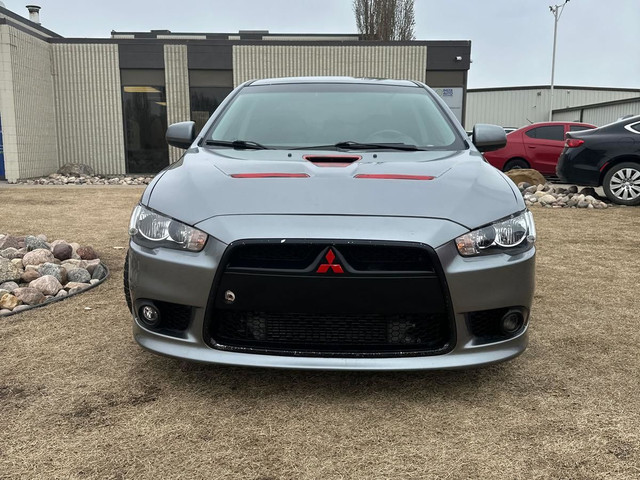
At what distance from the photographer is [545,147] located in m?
→ 12.5

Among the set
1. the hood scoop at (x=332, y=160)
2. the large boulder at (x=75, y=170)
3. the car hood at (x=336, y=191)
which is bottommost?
the large boulder at (x=75, y=170)

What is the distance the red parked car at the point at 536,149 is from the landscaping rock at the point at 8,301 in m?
11.0

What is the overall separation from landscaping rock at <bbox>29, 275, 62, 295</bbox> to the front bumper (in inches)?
72.4

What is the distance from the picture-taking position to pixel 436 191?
2334mm

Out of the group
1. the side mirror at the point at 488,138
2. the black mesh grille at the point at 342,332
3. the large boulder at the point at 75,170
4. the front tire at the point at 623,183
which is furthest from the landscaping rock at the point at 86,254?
the large boulder at the point at 75,170

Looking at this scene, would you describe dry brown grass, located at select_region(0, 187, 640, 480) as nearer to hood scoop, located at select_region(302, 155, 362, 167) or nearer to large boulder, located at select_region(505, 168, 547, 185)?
hood scoop, located at select_region(302, 155, 362, 167)

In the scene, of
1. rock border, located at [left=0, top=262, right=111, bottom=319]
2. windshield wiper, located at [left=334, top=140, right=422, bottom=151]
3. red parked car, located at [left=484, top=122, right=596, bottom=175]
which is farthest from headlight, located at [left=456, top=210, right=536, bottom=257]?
red parked car, located at [left=484, top=122, right=596, bottom=175]

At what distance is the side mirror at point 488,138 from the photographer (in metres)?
3.38

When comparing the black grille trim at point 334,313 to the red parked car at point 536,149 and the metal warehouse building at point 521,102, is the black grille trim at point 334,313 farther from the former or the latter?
the metal warehouse building at point 521,102

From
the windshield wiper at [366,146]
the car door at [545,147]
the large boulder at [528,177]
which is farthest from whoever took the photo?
the car door at [545,147]

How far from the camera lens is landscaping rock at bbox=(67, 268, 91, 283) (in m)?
4.06

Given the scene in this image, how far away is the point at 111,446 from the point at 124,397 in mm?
391

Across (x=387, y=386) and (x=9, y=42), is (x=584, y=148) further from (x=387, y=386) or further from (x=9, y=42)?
(x=9, y=42)

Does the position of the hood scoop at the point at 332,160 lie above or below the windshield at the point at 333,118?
below
